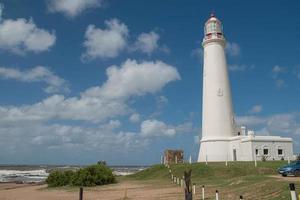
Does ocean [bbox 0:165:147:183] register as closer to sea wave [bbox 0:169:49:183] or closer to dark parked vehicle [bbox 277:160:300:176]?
sea wave [bbox 0:169:49:183]

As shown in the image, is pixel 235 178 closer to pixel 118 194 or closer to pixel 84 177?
pixel 118 194

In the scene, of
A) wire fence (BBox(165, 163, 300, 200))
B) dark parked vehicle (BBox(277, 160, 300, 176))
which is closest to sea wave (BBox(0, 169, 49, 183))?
wire fence (BBox(165, 163, 300, 200))

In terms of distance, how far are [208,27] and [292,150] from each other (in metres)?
17.3

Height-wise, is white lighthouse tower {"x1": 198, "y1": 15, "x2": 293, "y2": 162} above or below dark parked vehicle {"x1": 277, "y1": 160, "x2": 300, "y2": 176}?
above

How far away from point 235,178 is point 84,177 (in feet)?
50.4

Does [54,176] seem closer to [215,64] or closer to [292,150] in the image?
[215,64]

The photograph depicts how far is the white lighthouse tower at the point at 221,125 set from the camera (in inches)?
1747

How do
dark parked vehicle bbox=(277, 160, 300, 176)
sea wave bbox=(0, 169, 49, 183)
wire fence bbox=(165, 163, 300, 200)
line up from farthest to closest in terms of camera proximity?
sea wave bbox=(0, 169, 49, 183) → dark parked vehicle bbox=(277, 160, 300, 176) → wire fence bbox=(165, 163, 300, 200)

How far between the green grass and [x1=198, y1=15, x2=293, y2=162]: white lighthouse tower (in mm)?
4471

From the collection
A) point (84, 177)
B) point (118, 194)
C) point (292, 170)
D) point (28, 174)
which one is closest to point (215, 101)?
point (84, 177)

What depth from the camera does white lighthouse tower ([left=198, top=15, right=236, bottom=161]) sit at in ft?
147

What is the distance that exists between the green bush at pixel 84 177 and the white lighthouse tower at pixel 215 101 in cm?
1216

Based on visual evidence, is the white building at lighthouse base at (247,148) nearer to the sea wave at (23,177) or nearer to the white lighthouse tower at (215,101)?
the white lighthouse tower at (215,101)

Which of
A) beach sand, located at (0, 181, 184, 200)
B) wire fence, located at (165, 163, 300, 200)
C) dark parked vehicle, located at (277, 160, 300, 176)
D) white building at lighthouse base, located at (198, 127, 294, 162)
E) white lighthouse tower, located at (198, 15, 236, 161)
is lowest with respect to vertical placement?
beach sand, located at (0, 181, 184, 200)
